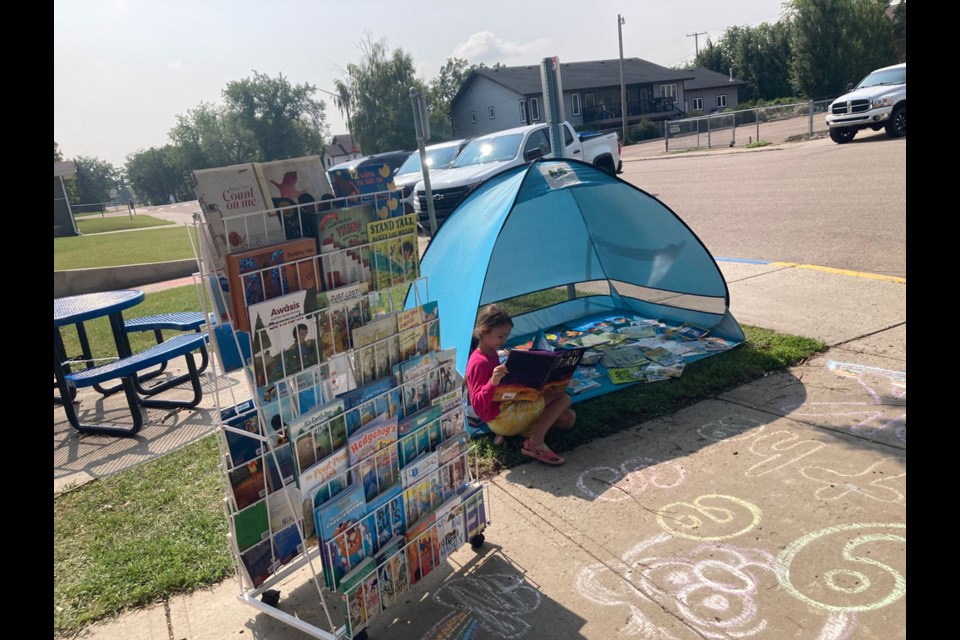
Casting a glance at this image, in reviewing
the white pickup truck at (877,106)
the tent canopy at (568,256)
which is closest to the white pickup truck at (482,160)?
the tent canopy at (568,256)

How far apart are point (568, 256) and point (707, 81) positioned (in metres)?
58.3

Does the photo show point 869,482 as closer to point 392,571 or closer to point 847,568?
point 847,568

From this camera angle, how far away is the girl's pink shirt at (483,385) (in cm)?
396

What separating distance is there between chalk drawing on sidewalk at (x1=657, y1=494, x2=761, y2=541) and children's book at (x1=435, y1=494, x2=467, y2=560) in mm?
995

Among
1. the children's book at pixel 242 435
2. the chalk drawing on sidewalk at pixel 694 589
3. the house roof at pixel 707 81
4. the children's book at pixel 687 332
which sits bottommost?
the chalk drawing on sidewalk at pixel 694 589

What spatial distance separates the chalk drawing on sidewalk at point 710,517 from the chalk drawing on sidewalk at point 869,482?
1.32 ft

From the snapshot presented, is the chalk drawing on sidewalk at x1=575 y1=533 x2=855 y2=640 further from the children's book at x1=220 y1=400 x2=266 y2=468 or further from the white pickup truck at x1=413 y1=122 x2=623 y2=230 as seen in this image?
the white pickup truck at x1=413 y1=122 x2=623 y2=230

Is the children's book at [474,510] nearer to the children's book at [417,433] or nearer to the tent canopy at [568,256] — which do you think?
the children's book at [417,433]

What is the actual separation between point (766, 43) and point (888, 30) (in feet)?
39.5

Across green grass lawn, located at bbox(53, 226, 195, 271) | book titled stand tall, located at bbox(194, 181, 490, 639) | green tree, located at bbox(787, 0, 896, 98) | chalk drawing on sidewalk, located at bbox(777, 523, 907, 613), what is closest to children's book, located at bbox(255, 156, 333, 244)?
book titled stand tall, located at bbox(194, 181, 490, 639)

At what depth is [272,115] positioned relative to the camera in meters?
80.6

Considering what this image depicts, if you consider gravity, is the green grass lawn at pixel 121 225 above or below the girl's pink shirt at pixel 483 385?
above
